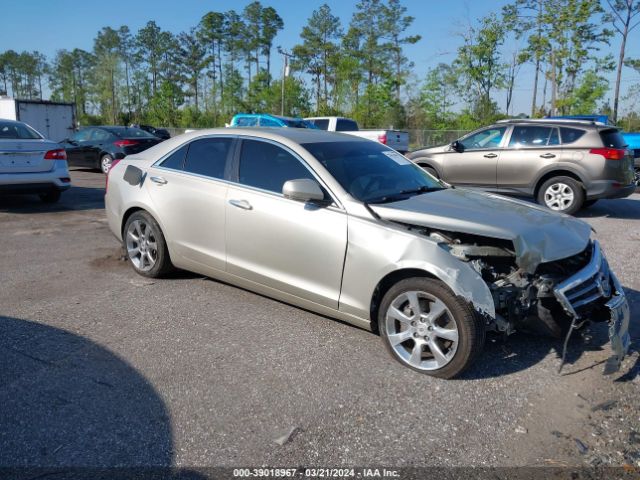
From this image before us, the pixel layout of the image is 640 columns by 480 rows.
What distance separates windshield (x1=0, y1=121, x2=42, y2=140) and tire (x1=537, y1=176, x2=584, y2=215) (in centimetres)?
947

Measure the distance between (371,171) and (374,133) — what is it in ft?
48.1

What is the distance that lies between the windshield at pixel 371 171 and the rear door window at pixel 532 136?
575 cm

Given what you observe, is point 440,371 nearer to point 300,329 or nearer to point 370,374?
point 370,374

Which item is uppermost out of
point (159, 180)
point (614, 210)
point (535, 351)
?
point (159, 180)

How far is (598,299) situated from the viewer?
3574mm

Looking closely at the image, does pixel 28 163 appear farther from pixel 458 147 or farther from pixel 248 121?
pixel 248 121

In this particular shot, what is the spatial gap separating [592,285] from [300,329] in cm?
217

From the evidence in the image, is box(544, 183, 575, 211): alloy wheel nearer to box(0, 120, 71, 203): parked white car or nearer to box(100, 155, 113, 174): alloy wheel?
box(0, 120, 71, 203): parked white car

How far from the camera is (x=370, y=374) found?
11.6ft

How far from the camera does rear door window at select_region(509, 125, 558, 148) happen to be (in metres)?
9.71

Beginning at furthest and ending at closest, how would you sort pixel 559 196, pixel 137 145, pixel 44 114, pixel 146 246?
1. pixel 44 114
2. pixel 137 145
3. pixel 559 196
4. pixel 146 246

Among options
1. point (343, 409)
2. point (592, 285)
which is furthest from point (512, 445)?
point (592, 285)

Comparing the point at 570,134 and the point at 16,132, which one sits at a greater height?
the point at 570,134

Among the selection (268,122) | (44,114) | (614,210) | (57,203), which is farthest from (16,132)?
(44,114)
